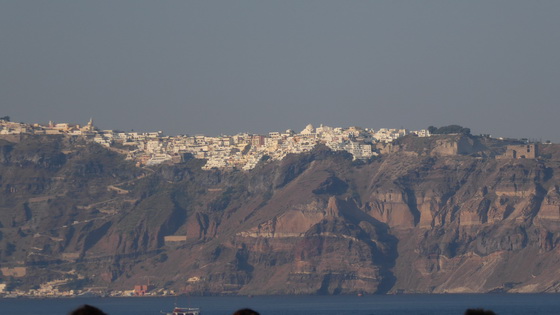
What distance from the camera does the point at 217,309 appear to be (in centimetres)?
18700

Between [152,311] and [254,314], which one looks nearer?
[254,314]

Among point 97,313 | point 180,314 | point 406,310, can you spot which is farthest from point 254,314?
point 406,310

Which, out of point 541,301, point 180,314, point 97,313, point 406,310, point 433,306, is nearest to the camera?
point 97,313

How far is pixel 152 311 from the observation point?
185625 mm

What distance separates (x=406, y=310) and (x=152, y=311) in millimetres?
38538

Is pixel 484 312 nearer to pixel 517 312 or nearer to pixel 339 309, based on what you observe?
pixel 517 312

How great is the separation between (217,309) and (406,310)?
31.7 meters

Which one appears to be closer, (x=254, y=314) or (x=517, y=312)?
(x=254, y=314)

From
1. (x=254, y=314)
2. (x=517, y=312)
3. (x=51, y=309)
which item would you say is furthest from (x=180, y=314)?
(x=254, y=314)

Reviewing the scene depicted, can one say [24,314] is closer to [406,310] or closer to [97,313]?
[406,310]

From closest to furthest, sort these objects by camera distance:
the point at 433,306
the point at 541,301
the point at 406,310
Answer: the point at 406,310
the point at 433,306
the point at 541,301

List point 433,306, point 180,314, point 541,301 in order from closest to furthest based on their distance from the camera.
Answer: point 180,314, point 433,306, point 541,301

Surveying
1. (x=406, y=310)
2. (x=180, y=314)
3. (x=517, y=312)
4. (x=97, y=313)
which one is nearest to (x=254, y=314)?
(x=97, y=313)

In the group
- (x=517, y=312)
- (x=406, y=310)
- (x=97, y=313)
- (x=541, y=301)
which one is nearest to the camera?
(x=97, y=313)
